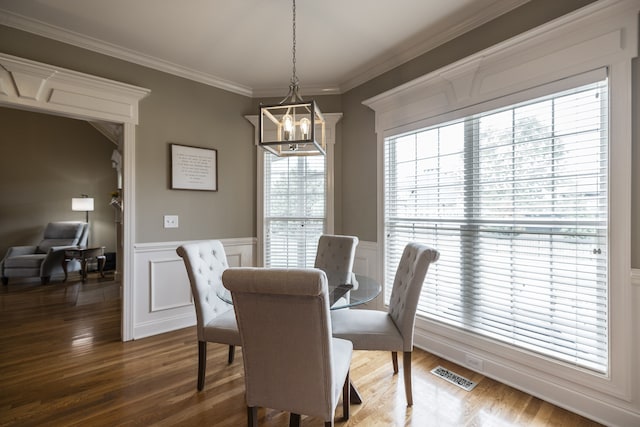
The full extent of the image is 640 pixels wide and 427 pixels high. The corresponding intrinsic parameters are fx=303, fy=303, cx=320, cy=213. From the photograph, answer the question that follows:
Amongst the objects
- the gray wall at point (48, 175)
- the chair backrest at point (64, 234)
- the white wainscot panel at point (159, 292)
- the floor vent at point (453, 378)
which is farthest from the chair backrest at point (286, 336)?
the gray wall at point (48, 175)

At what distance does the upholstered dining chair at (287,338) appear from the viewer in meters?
1.17

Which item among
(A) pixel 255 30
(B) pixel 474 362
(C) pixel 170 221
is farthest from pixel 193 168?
(B) pixel 474 362

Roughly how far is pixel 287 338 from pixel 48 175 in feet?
25.6

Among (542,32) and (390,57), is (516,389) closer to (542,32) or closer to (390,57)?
(542,32)

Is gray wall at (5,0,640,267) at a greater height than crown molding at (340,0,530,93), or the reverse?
crown molding at (340,0,530,93)

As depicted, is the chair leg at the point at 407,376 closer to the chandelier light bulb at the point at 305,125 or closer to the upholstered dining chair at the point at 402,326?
the upholstered dining chair at the point at 402,326

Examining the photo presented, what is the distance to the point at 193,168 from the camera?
334 centimetres

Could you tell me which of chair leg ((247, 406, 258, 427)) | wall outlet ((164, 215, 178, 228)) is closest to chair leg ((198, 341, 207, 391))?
chair leg ((247, 406, 258, 427))

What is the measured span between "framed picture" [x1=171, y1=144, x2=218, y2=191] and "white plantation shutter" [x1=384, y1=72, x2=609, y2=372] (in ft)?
7.16

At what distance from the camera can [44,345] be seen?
2812 millimetres

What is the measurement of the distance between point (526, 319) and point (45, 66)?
416 cm

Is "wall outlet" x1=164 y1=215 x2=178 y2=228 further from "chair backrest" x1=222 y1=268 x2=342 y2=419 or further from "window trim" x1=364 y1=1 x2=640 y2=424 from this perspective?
"window trim" x1=364 y1=1 x2=640 y2=424

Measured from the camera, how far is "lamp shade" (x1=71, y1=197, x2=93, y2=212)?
632 cm

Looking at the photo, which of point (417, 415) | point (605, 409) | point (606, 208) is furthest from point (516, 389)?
point (606, 208)
